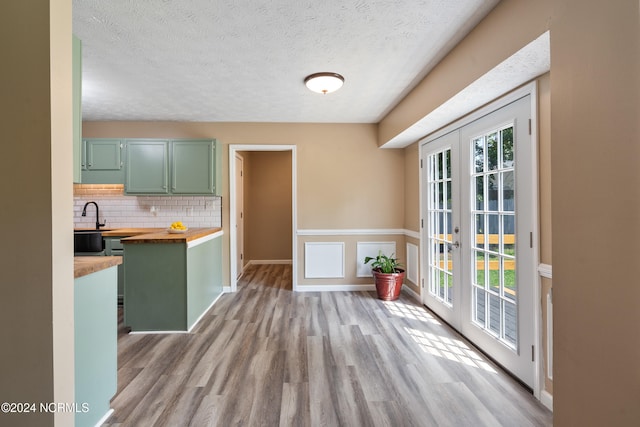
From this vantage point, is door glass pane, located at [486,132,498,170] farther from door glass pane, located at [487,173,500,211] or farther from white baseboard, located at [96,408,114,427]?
white baseboard, located at [96,408,114,427]

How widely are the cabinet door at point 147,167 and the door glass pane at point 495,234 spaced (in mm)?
3633

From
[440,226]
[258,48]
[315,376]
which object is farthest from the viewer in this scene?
[440,226]

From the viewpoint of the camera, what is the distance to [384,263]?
3.93m

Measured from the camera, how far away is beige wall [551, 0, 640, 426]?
827mm

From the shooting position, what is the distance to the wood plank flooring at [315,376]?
1.67 meters

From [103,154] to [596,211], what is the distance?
479 centimetres

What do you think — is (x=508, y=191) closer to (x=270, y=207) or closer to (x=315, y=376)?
(x=315, y=376)

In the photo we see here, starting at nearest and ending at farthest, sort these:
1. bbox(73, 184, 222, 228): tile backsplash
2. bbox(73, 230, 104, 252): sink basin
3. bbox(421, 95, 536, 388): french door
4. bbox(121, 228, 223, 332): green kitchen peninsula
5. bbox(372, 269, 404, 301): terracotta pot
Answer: bbox(421, 95, 536, 388): french door → bbox(121, 228, 223, 332): green kitchen peninsula → bbox(73, 230, 104, 252): sink basin → bbox(372, 269, 404, 301): terracotta pot → bbox(73, 184, 222, 228): tile backsplash

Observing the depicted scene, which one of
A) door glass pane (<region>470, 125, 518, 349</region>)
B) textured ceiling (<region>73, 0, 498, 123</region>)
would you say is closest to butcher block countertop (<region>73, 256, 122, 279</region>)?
textured ceiling (<region>73, 0, 498, 123</region>)

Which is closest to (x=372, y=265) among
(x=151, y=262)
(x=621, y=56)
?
(x=151, y=262)

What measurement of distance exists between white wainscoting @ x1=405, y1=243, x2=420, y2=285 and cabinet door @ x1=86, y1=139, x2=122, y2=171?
4.04 m

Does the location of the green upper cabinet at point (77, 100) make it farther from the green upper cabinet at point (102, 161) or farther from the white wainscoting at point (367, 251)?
the white wainscoting at point (367, 251)

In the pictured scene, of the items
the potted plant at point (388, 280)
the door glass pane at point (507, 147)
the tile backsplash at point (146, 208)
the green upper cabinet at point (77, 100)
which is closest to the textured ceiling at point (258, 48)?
the green upper cabinet at point (77, 100)

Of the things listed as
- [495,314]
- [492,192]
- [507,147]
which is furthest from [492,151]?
[495,314]
